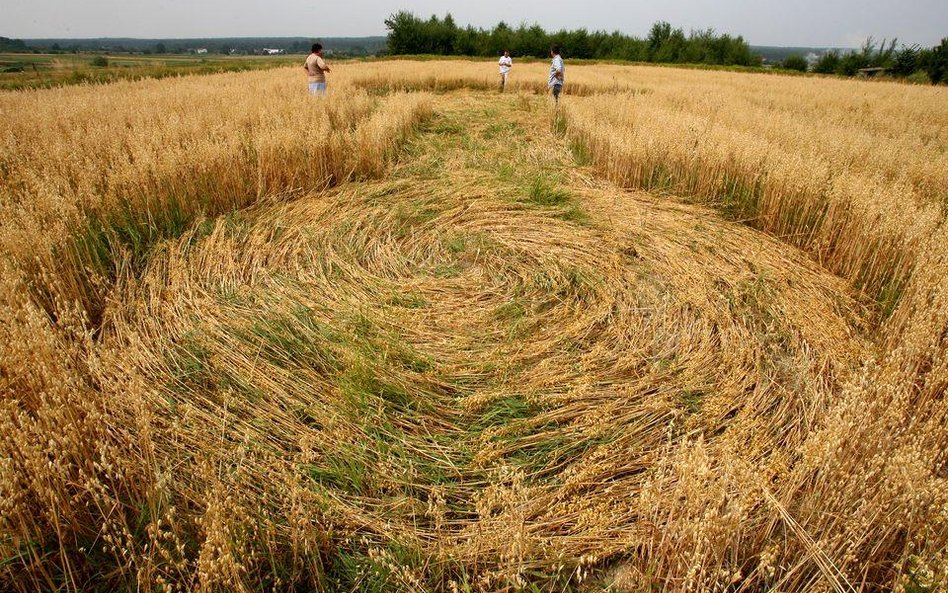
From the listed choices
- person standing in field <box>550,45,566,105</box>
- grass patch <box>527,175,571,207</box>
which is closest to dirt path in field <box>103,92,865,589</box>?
grass patch <box>527,175,571,207</box>

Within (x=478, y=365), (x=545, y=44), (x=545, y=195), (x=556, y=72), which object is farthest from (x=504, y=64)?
(x=545, y=44)

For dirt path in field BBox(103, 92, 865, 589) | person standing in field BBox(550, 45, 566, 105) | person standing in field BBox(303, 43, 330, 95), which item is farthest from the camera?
person standing in field BBox(550, 45, 566, 105)

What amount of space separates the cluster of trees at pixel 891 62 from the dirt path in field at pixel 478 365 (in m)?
36.0

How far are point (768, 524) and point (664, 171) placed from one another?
5.46m

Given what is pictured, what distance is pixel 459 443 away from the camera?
2.29m

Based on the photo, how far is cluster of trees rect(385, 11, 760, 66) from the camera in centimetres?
4672

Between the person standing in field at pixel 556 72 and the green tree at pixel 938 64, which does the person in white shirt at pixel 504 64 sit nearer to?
the person standing in field at pixel 556 72

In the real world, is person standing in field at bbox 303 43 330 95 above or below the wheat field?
above

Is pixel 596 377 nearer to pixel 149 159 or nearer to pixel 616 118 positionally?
pixel 149 159

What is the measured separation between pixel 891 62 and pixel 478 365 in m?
45.4

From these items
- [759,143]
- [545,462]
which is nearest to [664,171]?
[759,143]

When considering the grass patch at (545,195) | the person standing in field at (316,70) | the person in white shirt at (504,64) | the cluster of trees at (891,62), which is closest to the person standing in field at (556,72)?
the person in white shirt at (504,64)

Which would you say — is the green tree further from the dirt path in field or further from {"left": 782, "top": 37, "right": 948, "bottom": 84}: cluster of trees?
the dirt path in field

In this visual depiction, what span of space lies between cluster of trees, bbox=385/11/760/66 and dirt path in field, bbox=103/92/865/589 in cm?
4922
